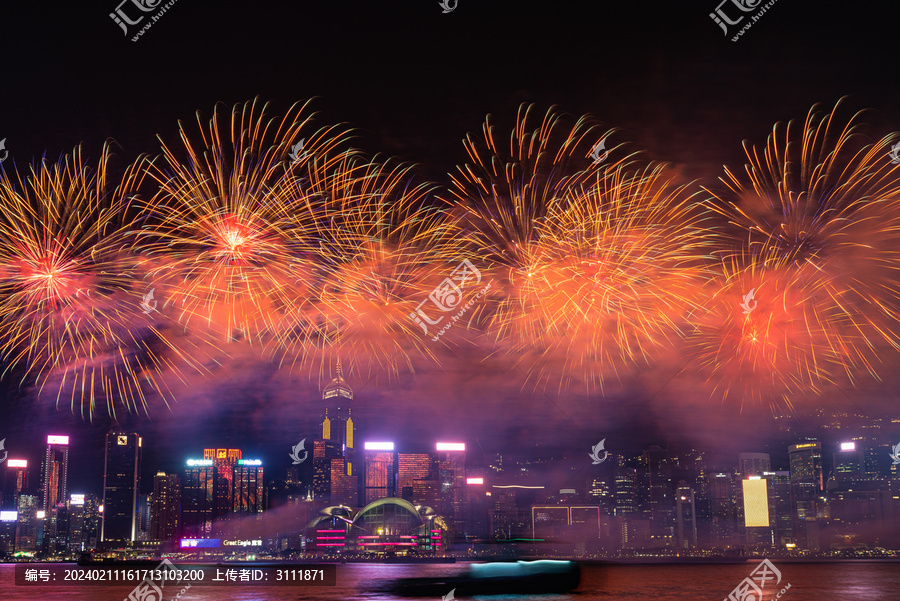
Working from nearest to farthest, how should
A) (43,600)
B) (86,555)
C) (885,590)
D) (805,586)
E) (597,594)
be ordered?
(43,600), (597,594), (885,590), (805,586), (86,555)

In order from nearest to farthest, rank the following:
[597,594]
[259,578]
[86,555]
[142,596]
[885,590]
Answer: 1. [142,596]
2. [597,594]
3. [885,590]
4. [259,578]
5. [86,555]

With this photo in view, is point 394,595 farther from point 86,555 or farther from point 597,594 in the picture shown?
point 86,555

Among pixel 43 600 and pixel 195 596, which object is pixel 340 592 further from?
pixel 43 600

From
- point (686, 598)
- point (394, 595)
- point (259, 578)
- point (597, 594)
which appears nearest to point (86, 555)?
point (259, 578)

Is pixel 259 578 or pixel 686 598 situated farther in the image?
pixel 259 578

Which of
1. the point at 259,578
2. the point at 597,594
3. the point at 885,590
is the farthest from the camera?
the point at 259,578

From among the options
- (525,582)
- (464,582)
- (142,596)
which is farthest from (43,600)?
(525,582)
